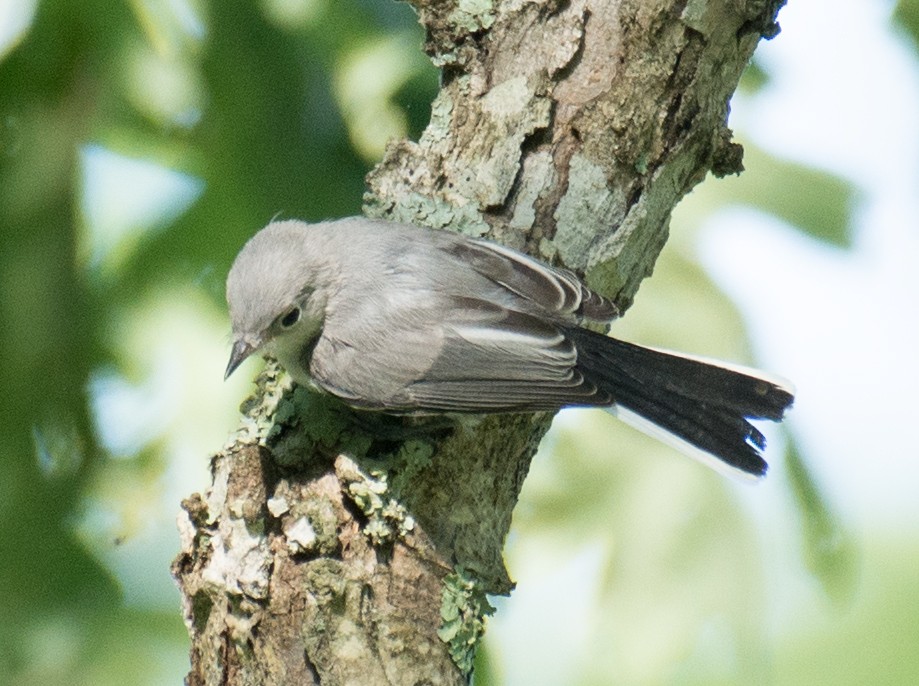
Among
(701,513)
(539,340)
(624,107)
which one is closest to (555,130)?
(624,107)

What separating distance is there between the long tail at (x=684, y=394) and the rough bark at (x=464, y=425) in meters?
0.13

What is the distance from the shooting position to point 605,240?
6.74ft

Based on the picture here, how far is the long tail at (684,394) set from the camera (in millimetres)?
2123

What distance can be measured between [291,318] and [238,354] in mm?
207

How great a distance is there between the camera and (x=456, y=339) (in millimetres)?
2096

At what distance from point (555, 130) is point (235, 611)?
1131 millimetres

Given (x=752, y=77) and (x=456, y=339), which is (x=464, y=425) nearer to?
(x=456, y=339)

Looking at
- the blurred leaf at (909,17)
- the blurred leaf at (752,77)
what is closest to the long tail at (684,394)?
the blurred leaf at (752,77)

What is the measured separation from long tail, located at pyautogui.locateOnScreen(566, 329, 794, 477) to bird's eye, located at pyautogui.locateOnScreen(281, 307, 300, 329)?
599 millimetres

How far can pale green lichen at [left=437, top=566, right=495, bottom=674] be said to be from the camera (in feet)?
5.52

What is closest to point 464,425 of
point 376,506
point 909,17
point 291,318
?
point 376,506

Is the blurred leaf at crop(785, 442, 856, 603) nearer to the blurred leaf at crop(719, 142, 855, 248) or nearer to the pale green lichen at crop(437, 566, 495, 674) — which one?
the blurred leaf at crop(719, 142, 855, 248)

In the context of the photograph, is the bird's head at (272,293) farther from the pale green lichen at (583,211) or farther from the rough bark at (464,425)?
the pale green lichen at (583,211)

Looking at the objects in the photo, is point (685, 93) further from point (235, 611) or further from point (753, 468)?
point (235, 611)
